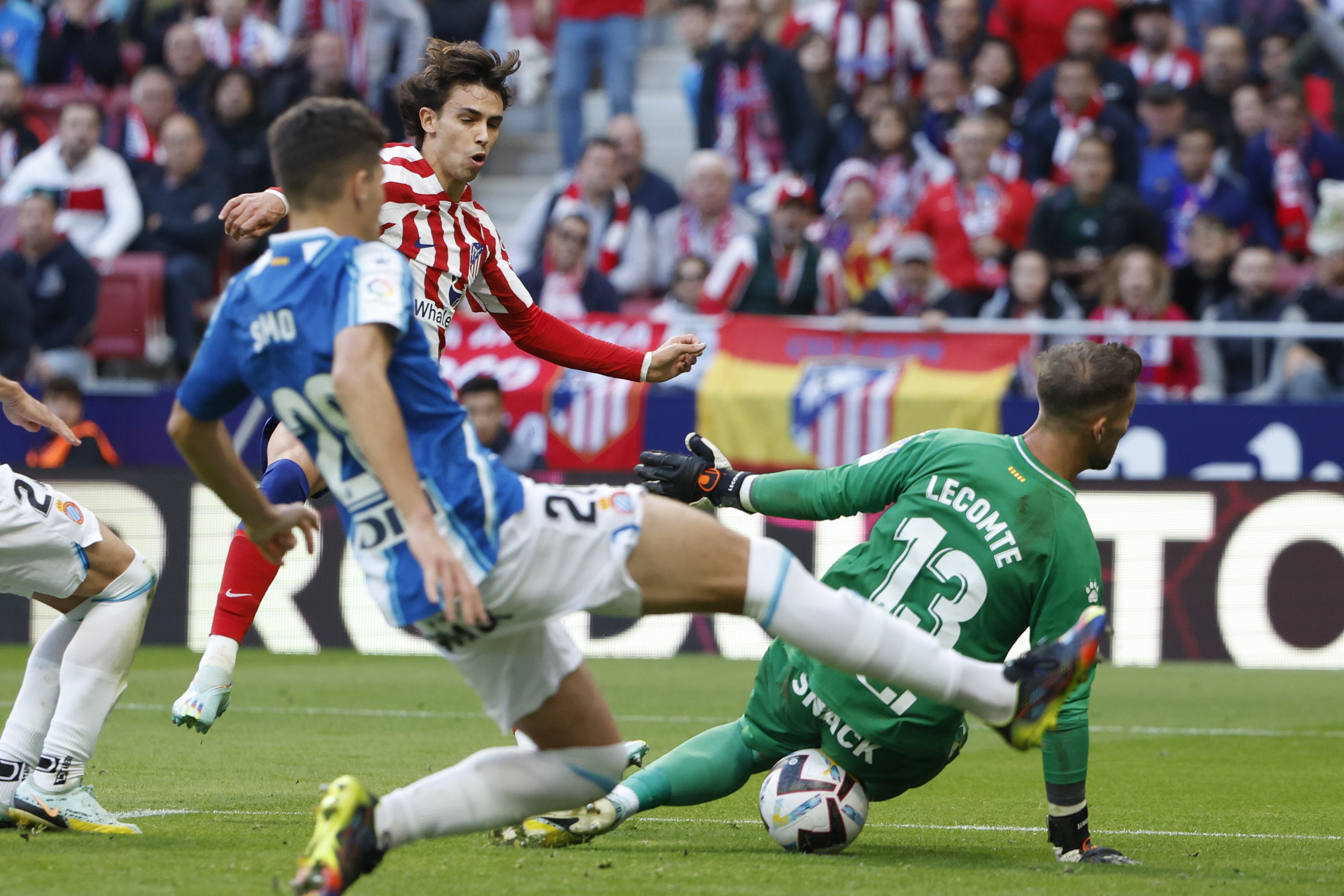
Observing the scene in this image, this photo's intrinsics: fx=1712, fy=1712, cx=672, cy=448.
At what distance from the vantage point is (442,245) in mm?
5969

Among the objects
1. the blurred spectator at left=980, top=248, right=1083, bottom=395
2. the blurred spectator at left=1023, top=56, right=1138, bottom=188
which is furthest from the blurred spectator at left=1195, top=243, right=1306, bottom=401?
the blurred spectator at left=1023, top=56, right=1138, bottom=188

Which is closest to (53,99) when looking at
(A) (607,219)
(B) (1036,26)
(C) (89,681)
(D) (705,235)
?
(A) (607,219)

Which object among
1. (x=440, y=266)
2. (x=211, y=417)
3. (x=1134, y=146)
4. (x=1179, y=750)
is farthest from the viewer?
(x=1134, y=146)

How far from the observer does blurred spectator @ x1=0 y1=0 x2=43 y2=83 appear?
59.2 feet

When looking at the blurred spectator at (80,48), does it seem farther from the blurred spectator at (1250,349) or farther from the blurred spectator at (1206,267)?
the blurred spectator at (1250,349)

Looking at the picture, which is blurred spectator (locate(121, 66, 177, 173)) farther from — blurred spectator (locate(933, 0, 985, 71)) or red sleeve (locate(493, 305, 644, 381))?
red sleeve (locate(493, 305, 644, 381))

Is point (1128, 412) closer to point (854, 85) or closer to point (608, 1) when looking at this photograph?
point (854, 85)

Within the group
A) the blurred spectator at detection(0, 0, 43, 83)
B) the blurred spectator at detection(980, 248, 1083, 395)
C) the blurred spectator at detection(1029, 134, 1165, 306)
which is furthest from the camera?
the blurred spectator at detection(0, 0, 43, 83)

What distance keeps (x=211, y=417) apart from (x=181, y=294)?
10207 millimetres

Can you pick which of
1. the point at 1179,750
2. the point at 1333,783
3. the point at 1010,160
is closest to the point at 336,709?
the point at 1179,750

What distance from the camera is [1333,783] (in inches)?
257

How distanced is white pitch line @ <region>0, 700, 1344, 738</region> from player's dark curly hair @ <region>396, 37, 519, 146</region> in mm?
3299

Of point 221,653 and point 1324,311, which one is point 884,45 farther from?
point 221,653

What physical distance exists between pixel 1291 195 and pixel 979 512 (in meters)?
9.49
